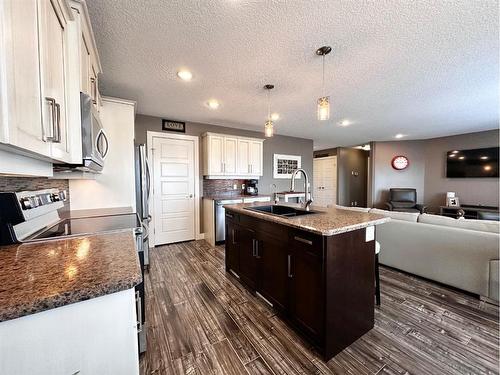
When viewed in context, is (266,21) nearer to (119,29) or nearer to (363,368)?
(119,29)

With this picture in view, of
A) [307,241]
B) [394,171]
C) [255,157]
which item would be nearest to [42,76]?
[307,241]

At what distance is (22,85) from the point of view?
73cm

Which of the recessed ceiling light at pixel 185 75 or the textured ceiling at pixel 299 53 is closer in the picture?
the textured ceiling at pixel 299 53

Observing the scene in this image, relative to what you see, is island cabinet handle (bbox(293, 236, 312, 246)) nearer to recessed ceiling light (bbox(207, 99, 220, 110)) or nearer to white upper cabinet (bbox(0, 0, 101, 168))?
white upper cabinet (bbox(0, 0, 101, 168))

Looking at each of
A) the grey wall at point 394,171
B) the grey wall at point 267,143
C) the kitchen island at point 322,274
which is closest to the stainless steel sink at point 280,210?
the kitchen island at point 322,274

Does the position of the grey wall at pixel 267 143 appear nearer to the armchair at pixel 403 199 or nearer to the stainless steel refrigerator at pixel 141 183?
the stainless steel refrigerator at pixel 141 183

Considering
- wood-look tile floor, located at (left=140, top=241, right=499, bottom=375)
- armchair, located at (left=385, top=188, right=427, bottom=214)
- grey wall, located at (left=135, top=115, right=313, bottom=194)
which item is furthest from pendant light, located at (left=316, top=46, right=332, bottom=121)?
armchair, located at (left=385, top=188, right=427, bottom=214)

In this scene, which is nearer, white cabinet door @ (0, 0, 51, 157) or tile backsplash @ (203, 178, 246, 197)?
white cabinet door @ (0, 0, 51, 157)

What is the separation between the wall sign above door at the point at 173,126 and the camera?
13.0 feet

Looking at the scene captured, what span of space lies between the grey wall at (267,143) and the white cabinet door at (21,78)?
3173 millimetres

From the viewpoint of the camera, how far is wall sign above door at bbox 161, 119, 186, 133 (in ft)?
13.0

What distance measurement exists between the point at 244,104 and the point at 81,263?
3000 mm

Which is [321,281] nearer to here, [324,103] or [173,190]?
[324,103]

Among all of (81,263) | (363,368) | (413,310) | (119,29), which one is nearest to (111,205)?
(119,29)
